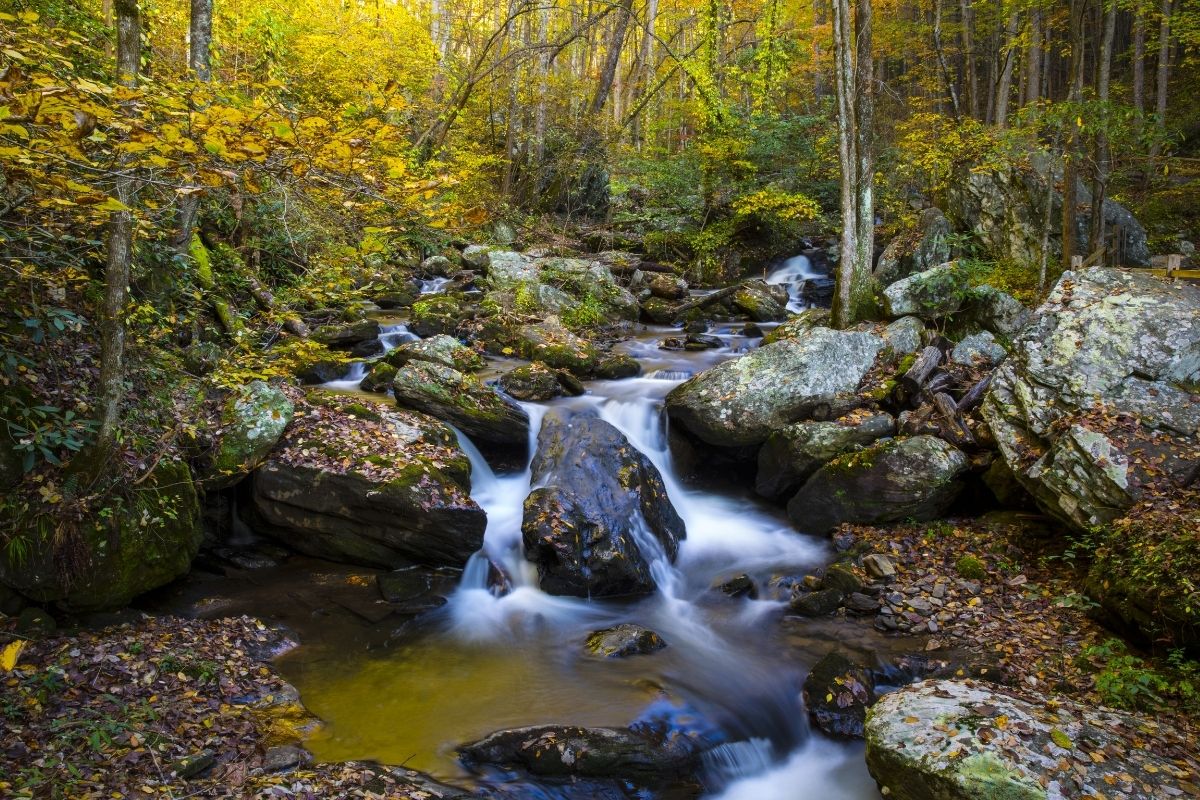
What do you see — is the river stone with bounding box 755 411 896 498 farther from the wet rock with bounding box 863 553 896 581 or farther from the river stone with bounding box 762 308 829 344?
the river stone with bounding box 762 308 829 344

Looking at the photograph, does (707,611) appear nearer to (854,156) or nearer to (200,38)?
(200,38)

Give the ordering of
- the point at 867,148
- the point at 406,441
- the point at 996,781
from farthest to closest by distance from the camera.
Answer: the point at 867,148, the point at 406,441, the point at 996,781

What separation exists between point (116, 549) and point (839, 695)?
636cm

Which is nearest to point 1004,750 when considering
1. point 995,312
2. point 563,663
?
point 563,663

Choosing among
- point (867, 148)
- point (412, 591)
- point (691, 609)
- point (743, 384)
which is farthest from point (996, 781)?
point (867, 148)

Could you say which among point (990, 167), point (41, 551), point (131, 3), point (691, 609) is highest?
point (990, 167)

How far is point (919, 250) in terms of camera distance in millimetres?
13938

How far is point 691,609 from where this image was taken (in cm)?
776

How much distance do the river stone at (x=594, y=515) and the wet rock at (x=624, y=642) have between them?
0.83 m

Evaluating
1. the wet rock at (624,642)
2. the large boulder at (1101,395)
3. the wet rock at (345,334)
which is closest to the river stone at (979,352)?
the large boulder at (1101,395)

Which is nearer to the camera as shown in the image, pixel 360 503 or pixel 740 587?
pixel 360 503

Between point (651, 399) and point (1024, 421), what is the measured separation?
5.33 meters

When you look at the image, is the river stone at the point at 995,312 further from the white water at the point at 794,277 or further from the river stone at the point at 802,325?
the white water at the point at 794,277

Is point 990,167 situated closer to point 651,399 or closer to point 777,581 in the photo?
point 651,399
